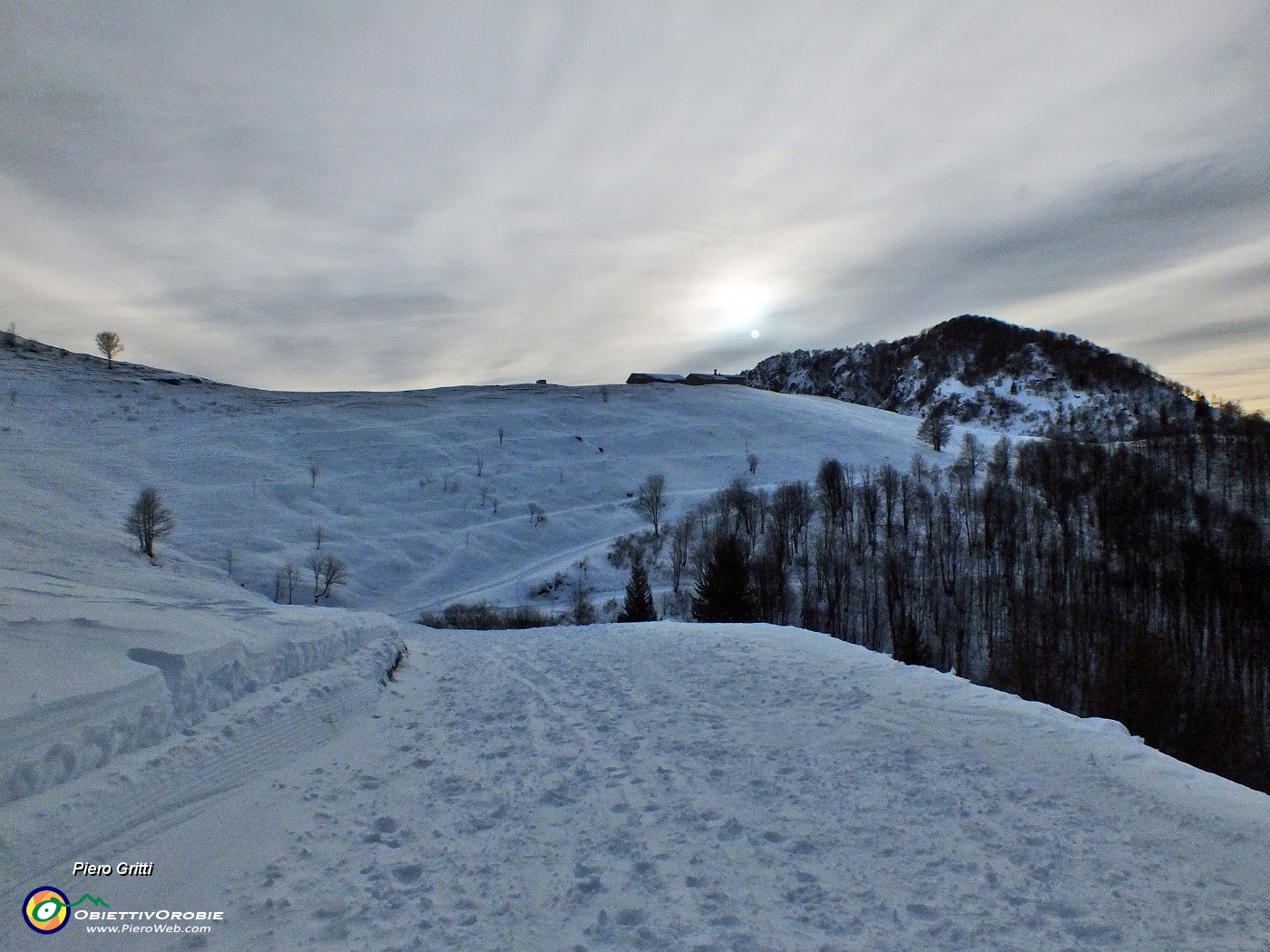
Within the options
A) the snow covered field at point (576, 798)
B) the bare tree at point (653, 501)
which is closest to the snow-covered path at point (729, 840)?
the snow covered field at point (576, 798)

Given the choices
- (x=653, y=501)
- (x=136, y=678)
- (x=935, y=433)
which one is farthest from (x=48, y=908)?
(x=935, y=433)

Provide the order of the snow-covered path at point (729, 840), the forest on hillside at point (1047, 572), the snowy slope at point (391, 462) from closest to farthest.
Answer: the snow-covered path at point (729, 840), the forest on hillside at point (1047, 572), the snowy slope at point (391, 462)

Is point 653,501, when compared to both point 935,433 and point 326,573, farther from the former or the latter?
point 935,433

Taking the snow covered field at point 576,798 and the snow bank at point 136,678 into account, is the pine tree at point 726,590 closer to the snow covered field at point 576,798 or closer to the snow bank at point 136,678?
the snow covered field at point 576,798

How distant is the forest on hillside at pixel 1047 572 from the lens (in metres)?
38.4

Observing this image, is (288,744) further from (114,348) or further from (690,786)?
(114,348)

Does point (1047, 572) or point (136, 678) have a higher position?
point (136, 678)

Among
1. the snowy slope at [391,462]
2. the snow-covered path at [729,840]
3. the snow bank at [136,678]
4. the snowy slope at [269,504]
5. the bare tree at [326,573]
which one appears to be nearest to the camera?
the snow-covered path at [729,840]

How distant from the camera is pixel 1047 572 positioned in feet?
224

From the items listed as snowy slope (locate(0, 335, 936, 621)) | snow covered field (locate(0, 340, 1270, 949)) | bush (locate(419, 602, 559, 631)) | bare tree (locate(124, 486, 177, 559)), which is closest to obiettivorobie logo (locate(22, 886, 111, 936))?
snow covered field (locate(0, 340, 1270, 949))

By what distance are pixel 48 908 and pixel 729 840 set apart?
5.53m

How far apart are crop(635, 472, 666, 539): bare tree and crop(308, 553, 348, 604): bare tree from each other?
32.8 metres

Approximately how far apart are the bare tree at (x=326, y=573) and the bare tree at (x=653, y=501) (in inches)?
1292

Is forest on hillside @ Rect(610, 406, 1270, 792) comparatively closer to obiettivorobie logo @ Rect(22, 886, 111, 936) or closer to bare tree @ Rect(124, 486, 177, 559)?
obiettivorobie logo @ Rect(22, 886, 111, 936)
